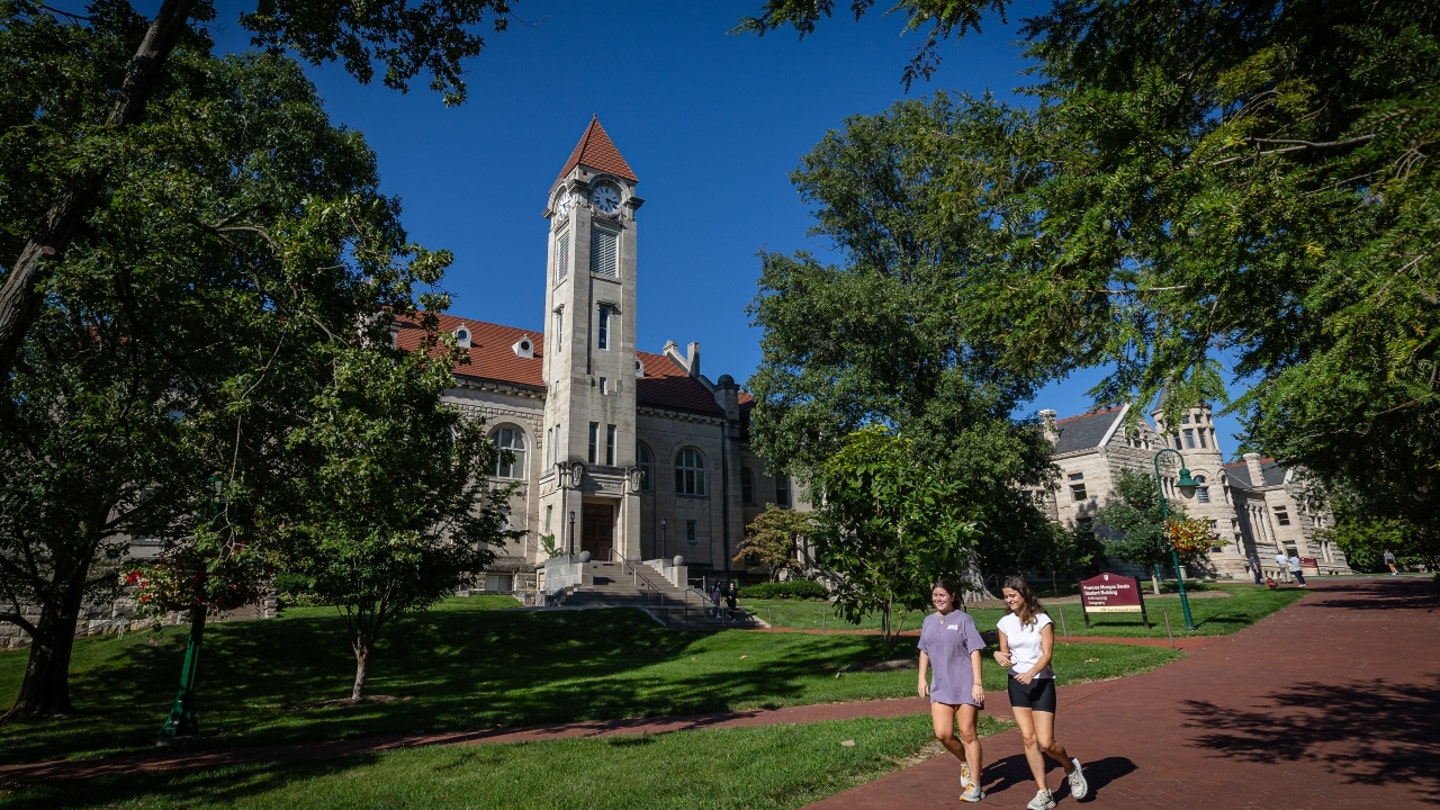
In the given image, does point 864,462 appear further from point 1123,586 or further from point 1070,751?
point 1123,586

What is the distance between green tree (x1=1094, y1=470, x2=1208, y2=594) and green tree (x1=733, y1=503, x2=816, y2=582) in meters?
16.8

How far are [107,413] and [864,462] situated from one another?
11846 millimetres

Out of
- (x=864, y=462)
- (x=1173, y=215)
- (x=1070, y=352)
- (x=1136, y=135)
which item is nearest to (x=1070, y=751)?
(x=1070, y=352)

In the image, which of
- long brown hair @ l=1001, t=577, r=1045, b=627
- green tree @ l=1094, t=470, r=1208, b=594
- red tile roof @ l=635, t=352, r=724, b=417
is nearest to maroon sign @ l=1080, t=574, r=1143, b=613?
long brown hair @ l=1001, t=577, r=1045, b=627

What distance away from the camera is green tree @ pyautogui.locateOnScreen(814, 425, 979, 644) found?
43.2 feet

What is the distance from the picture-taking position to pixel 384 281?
835 cm

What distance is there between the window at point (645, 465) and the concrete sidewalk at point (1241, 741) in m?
27.6

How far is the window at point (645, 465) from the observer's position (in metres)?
37.8

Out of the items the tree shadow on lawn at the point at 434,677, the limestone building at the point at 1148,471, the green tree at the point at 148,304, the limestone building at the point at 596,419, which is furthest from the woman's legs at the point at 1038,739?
the limestone building at the point at 1148,471

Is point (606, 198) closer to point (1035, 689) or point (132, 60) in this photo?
point (132, 60)

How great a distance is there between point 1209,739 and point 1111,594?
1136 cm

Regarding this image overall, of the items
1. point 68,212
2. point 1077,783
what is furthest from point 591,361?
point 1077,783

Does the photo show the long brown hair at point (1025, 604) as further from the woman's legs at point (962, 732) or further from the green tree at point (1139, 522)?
the green tree at point (1139, 522)

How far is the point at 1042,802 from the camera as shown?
17.7 feet
